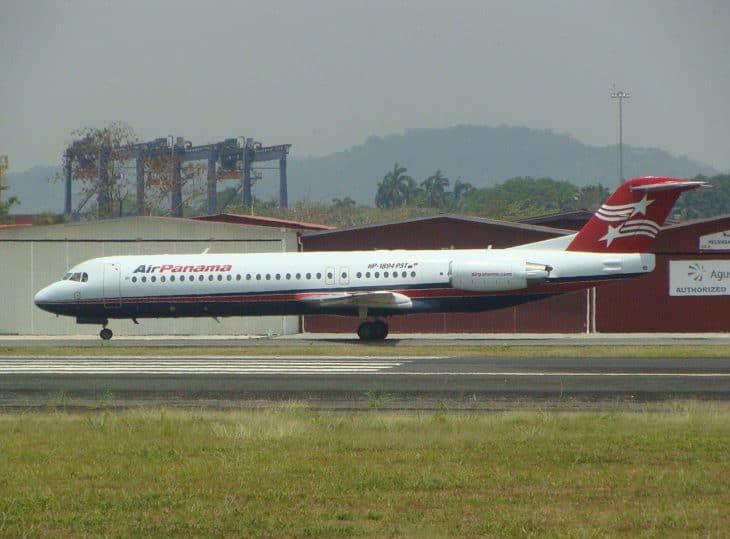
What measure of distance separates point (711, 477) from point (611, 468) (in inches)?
44.4

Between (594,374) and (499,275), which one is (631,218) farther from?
(594,374)

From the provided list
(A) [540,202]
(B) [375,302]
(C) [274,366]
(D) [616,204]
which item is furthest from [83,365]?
(A) [540,202]

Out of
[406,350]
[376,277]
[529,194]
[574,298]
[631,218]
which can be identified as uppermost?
[529,194]

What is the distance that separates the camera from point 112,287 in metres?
41.1

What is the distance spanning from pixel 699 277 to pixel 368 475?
3460 cm

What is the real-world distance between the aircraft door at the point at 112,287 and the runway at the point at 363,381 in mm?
10193

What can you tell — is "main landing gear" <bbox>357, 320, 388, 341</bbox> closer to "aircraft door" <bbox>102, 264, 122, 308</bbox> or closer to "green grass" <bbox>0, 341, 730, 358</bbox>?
"green grass" <bbox>0, 341, 730, 358</bbox>

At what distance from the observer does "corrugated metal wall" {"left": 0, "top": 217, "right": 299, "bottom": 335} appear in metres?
47.8

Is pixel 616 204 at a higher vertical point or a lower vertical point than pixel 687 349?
higher

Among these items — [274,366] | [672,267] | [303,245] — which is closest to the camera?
[274,366]

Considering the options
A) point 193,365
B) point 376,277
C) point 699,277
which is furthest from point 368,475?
point 699,277

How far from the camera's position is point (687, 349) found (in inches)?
1291

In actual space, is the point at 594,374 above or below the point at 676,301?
below

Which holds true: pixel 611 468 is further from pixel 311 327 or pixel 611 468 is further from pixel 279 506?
pixel 311 327
